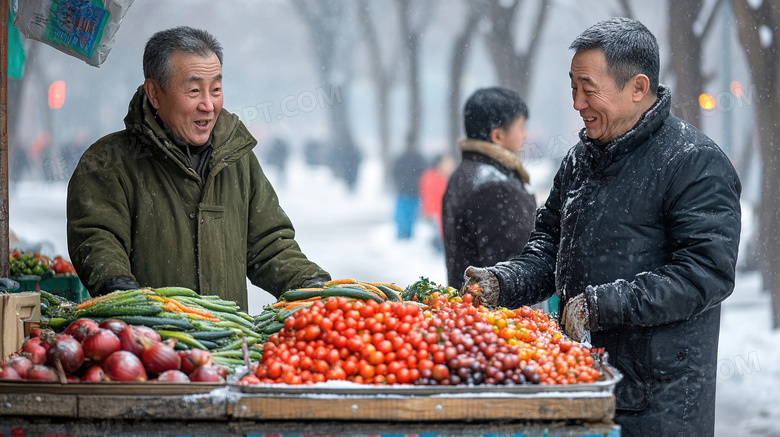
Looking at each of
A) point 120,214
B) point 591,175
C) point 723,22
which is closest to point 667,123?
point 591,175

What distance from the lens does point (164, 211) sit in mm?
3654

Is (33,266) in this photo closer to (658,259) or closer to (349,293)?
(349,293)

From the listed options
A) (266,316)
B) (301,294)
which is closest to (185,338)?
(266,316)

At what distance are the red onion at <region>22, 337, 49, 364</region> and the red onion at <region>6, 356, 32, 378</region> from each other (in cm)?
2

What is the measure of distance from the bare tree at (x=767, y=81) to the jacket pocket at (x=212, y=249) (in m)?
5.90

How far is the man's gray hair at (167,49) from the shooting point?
11.7 feet

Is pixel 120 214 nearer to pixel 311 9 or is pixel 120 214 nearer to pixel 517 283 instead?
pixel 517 283

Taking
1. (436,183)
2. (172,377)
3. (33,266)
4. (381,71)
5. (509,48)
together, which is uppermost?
(381,71)

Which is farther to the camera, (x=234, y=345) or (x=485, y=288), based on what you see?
(x=485, y=288)

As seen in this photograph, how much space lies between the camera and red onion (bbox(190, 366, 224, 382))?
2.52 m

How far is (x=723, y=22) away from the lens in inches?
541

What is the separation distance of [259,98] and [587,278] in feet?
149

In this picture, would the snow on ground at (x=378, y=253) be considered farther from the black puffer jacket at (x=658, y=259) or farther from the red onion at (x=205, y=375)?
the red onion at (x=205, y=375)

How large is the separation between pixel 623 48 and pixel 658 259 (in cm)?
81
